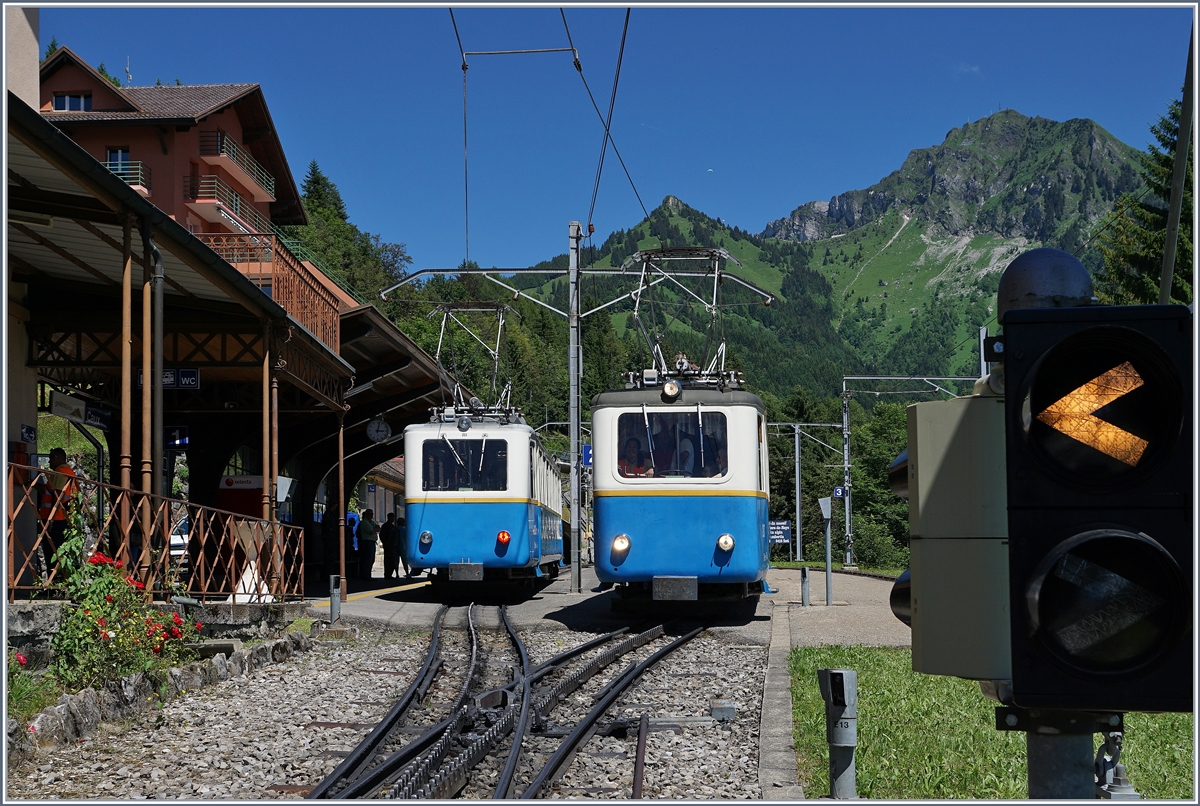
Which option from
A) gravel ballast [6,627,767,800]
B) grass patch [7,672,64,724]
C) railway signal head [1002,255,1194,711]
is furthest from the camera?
grass patch [7,672,64,724]

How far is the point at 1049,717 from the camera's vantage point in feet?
7.82

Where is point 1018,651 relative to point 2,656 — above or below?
above

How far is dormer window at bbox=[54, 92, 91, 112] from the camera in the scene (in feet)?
145

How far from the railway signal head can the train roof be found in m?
13.2

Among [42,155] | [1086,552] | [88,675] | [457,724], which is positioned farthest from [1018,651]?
[42,155]

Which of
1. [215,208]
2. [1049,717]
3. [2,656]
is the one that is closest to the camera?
[1049,717]

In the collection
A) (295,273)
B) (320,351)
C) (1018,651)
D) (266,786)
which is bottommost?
(266,786)

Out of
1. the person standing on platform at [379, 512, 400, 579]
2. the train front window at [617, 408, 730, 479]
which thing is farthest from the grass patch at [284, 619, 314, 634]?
the person standing on platform at [379, 512, 400, 579]

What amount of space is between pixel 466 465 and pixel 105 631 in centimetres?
1108

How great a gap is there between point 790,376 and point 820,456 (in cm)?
4964

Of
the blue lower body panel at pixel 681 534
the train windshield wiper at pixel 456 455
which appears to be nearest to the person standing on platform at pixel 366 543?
the train windshield wiper at pixel 456 455

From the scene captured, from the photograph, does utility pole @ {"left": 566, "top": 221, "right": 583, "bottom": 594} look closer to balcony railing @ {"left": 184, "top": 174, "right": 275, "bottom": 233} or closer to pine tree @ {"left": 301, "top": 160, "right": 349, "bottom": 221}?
balcony railing @ {"left": 184, "top": 174, "right": 275, "bottom": 233}

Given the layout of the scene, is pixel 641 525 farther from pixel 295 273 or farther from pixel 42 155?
pixel 42 155

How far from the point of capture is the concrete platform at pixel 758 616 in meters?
8.28
